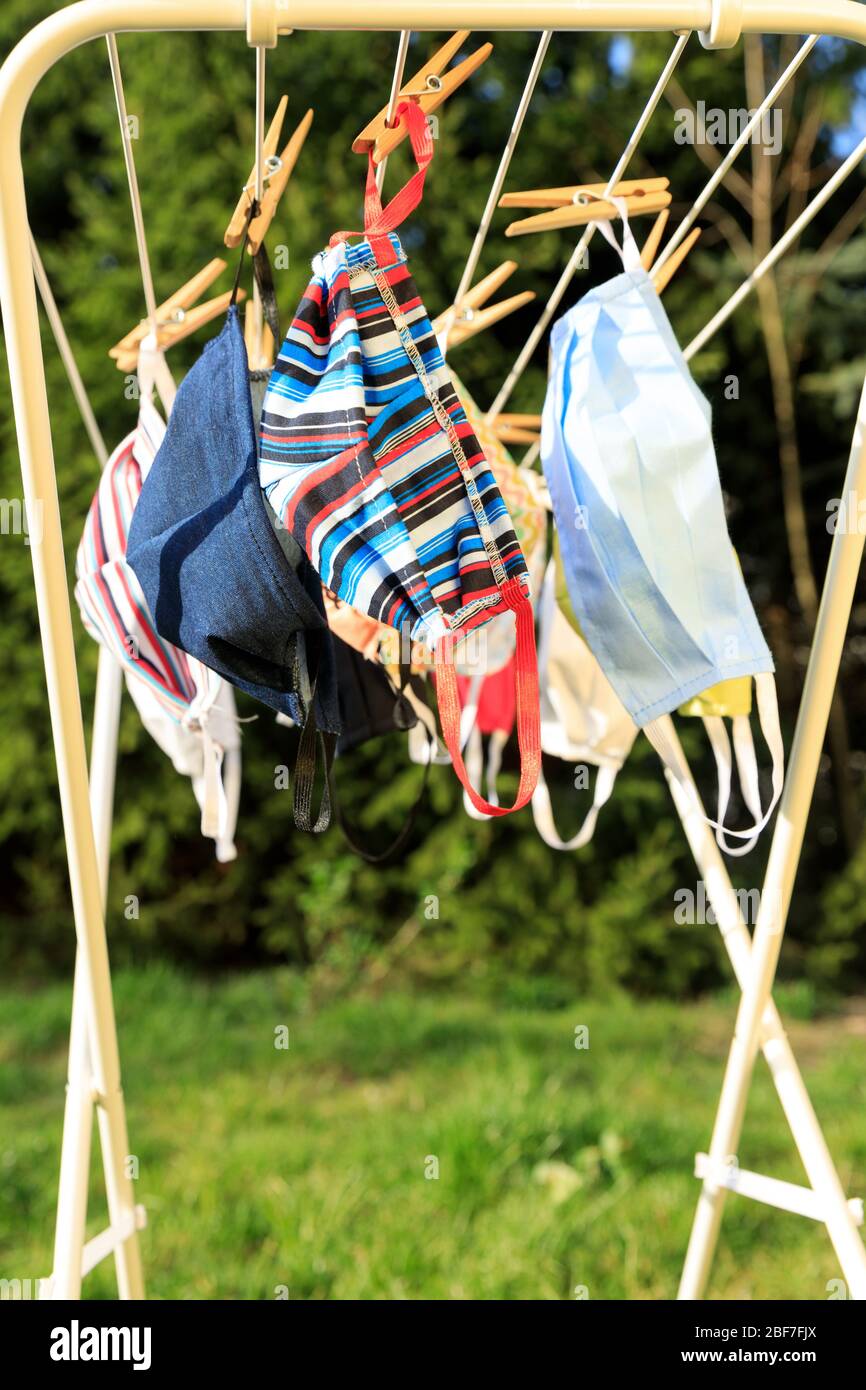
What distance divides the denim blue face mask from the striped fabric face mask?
0.04 metres

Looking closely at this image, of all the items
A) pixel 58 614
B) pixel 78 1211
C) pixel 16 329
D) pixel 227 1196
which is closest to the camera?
pixel 16 329

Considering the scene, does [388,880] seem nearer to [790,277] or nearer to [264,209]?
[790,277]

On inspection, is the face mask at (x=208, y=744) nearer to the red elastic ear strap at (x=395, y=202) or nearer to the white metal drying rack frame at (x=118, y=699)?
the white metal drying rack frame at (x=118, y=699)

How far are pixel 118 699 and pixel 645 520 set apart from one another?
30.1 inches

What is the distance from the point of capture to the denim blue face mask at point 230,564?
113 centimetres

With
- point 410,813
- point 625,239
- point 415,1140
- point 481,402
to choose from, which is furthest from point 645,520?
point 481,402

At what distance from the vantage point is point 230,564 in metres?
1.13

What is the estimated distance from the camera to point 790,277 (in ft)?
11.4

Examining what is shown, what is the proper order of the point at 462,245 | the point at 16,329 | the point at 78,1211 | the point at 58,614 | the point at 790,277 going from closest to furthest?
the point at 16,329
the point at 58,614
the point at 78,1211
the point at 462,245
the point at 790,277

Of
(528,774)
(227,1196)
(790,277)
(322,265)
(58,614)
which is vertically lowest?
(227,1196)

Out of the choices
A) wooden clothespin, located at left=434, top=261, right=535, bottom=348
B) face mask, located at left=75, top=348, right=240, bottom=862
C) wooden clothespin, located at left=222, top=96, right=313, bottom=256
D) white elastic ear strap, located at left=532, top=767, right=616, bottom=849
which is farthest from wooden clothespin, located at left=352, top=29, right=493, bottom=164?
white elastic ear strap, located at left=532, top=767, right=616, bottom=849

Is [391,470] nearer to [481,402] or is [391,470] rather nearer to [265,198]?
[265,198]

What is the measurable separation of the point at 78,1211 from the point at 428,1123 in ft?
4.79

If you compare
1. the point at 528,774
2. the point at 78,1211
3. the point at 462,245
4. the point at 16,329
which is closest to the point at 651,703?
the point at 528,774
